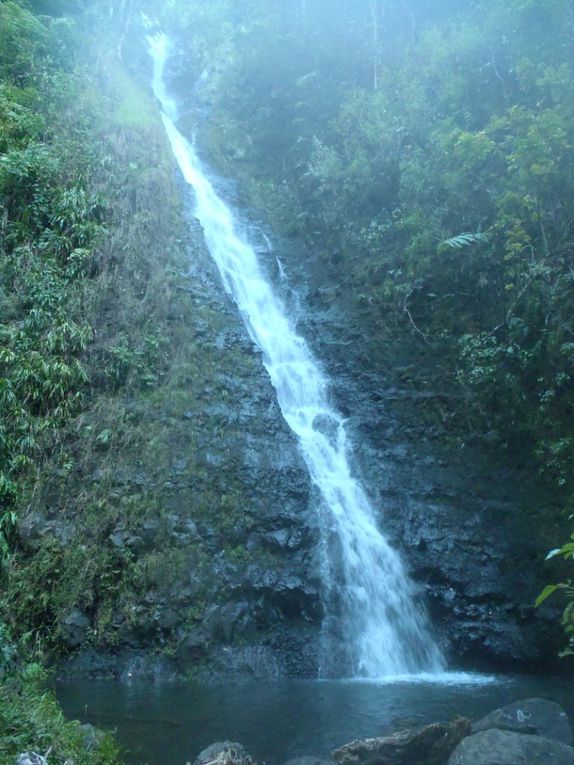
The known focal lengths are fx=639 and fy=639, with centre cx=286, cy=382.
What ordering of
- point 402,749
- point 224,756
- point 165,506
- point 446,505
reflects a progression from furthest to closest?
point 446,505 → point 165,506 → point 402,749 → point 224,756

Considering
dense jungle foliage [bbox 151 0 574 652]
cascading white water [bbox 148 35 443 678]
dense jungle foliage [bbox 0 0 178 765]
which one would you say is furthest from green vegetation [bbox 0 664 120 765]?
dense jungle foliage [bbox 151 0 574 652]

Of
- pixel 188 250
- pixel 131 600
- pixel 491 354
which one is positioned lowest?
pixel 131 600

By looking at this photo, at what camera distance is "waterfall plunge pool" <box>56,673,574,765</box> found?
6500mm

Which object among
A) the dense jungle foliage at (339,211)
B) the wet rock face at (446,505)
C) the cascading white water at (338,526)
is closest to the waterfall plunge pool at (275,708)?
the cascading white water at (338,526)

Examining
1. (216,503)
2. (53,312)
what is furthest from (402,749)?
(53,312)

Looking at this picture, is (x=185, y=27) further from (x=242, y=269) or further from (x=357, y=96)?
(x=242, y=269)

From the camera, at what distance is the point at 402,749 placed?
19.0 feet

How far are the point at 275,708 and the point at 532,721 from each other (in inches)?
118

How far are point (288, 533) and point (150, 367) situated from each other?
440 centimetres

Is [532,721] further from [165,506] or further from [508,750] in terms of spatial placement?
[165,506]

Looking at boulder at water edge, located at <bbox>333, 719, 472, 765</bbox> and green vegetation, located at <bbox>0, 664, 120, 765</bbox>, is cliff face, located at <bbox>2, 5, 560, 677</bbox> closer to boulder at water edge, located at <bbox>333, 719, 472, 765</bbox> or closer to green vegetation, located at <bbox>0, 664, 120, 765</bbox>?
green vegetation, located at <bbox>0, 664, 120, 765</bbox>

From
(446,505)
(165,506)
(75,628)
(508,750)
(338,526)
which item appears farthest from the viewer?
(446,505)

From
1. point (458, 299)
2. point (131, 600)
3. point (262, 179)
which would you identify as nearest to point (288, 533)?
point (131, 600)

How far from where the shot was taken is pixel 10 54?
17.8m
